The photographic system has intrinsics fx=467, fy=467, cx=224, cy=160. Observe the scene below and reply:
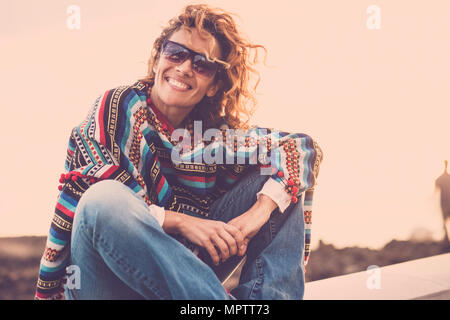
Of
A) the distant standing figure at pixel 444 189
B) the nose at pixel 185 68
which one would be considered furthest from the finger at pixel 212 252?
the distant standing figure at pixel 444 189

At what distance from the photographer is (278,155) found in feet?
6.06

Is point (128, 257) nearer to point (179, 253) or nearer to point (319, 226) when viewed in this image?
point (179, 253)

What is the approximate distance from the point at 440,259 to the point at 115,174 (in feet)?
7.37

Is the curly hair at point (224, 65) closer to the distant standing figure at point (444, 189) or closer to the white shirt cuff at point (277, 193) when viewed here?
the white shirt cuff at point (277, 193)

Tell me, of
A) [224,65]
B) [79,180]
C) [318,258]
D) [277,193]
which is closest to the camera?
[79,180]

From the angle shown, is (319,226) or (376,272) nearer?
(376,272)

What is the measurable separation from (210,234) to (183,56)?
735 millimetres

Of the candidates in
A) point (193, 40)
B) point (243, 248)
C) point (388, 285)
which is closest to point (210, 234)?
point (243, 248)

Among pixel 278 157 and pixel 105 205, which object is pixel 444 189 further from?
pixel 105 205

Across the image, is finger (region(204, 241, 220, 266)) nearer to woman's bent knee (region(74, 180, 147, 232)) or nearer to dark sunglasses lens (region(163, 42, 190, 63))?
woman's bent knee (region(74, 180, 147, 232))

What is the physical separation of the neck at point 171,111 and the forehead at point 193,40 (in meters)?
0.25

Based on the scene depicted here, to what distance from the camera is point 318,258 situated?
12.7 ft

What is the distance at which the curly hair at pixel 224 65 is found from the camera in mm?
1949
